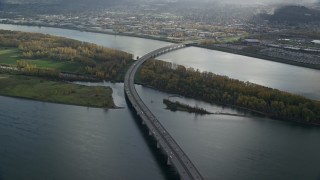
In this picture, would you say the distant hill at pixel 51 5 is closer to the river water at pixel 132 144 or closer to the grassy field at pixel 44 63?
the grassy field at pixel 44 63

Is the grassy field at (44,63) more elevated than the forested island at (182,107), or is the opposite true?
the grassy field at (44,63)

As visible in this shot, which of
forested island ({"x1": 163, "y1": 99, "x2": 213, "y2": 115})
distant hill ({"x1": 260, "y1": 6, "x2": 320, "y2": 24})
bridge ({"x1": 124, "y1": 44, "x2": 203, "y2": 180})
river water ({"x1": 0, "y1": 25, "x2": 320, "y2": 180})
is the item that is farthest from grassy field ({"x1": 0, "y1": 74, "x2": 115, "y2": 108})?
distant hill ({"x1": 260, "y1": 6, "x2": 320, "y2": 24})

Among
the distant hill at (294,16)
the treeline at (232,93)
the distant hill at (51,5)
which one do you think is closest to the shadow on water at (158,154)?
the treeline at (232,93)

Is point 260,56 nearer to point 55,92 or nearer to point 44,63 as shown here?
point 44,63

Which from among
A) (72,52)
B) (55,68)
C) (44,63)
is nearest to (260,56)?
(72,52)

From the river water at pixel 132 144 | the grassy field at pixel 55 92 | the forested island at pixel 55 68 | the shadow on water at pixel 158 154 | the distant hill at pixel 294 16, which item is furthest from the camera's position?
the distant hill at pixel 294 16

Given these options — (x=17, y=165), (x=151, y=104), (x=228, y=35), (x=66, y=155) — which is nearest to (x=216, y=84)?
(x=151, y=104)
